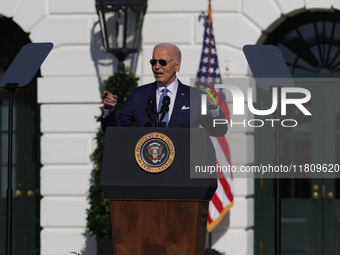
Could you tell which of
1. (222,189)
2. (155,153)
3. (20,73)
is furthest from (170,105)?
(222,189)

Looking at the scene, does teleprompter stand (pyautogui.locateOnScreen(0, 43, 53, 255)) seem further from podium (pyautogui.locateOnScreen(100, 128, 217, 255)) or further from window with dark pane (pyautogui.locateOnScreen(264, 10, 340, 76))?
window with dark pane (pyautogui.locateOnScreen(264, 10, 340, 76))

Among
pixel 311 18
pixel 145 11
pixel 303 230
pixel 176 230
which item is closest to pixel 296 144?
pixel 303 230

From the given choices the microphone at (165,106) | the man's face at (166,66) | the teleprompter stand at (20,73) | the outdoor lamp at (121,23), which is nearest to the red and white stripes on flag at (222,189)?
the outdoor lamp at (121,23)

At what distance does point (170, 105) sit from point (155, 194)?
2.33ft

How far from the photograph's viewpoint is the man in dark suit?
3.90 metres

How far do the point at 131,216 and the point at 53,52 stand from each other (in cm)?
461

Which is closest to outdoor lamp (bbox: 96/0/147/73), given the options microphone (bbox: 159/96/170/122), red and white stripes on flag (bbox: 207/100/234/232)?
red and white stripes on flag (bbox: 207/100/234/232)

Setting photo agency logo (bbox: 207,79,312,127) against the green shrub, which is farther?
photo agency logo (bbox: 207,79,312,127)

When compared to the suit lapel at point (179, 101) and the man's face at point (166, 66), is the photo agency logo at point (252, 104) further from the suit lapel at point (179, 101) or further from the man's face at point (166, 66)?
the man's face at point (166, 66)

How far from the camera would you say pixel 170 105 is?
403 centimetres

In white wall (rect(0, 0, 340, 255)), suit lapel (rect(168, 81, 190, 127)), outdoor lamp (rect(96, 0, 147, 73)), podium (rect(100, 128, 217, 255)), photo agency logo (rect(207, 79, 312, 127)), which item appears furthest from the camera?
white wall (rect(0, 0, 340, 255))

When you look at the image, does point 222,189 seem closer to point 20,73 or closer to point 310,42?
point 310,42

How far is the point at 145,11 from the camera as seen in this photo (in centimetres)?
729

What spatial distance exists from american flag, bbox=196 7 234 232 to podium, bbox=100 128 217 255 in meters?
3.42
